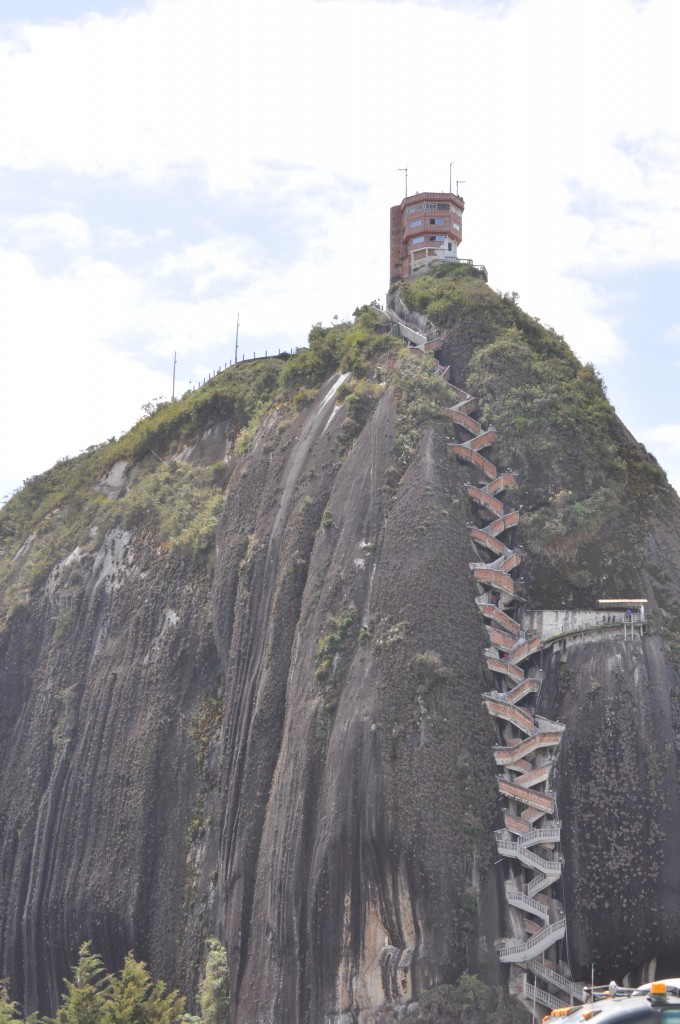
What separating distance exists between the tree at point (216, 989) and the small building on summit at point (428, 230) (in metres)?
33.6

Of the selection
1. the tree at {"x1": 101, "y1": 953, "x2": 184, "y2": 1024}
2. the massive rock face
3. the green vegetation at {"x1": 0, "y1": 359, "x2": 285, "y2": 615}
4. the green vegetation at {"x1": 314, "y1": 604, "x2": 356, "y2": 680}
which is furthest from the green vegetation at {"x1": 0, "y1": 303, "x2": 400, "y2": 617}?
the tree at {"x1": 101, "y1": 953, "x2": 184, "y2": 1024}

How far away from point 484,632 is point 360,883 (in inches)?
374

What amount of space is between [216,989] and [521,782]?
13.9m

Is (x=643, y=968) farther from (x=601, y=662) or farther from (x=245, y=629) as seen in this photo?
(x=245, y=629)

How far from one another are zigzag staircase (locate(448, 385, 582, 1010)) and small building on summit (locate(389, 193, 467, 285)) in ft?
72.6

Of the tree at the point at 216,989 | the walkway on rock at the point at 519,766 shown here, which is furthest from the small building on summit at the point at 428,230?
the tree at the point at 216,989

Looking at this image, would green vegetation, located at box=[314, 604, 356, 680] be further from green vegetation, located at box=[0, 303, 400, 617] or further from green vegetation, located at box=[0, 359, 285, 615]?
green vegetation, located at box=[0, 359, 285, 615]

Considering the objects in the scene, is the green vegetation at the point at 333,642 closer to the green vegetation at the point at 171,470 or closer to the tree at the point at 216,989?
the green vegetation at the point at 171,470

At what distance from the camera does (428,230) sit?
2653 inches

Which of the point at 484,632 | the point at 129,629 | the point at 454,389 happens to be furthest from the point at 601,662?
the point at 129,629

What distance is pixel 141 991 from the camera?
137ft

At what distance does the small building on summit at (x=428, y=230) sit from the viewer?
220 ft

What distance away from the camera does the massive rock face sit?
4056cm

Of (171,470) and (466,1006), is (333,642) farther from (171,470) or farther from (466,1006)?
(171,470)
